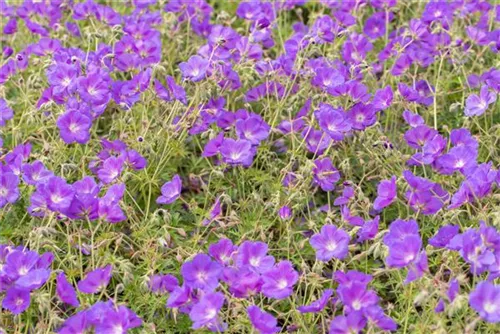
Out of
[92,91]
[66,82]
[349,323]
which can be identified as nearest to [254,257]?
[349,323]

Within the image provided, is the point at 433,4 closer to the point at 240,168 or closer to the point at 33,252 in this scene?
the point at 240,168

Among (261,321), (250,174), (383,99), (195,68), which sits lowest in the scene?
(250,174)

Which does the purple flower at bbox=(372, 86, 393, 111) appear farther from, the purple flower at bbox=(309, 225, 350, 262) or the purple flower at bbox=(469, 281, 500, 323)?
the purple flower at bbox=(469, 281, 500, 323)

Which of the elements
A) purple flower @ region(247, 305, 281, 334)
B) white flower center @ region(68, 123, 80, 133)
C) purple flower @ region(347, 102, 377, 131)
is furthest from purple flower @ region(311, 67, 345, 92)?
purple flower @ region(247, 305, 281, 334)

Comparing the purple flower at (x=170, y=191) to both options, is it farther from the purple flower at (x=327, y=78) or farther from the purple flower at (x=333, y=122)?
the purple flower at (x=327, y=78)

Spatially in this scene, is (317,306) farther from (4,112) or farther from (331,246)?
(4,112)

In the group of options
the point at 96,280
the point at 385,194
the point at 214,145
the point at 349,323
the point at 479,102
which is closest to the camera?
the point at 349,323

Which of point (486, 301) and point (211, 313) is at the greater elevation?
point (486, 301)
